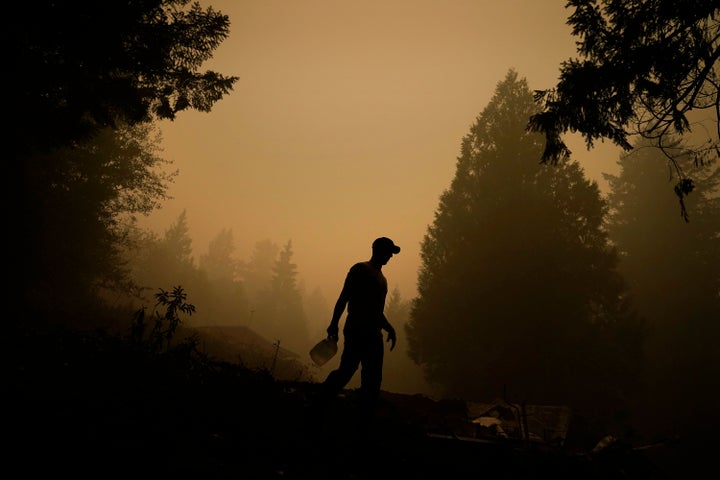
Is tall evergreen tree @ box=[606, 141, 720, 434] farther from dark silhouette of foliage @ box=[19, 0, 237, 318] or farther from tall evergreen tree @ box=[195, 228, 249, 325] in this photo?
tall evergreen tree @ box=[195, 228, 249, 325]

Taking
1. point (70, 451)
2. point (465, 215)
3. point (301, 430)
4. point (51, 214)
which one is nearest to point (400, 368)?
point (465, 215)

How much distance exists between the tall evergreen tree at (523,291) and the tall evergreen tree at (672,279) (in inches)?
206

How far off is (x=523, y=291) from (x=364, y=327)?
487 inches

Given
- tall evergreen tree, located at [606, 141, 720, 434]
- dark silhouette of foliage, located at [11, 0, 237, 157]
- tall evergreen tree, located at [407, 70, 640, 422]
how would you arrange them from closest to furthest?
dark silhouette of foliage, located at [11, 0, 237, 157], tall evergreen tree, located at [407, 70, 640, 422], tall evergreen tree, located at [606, 141, 720, 434]

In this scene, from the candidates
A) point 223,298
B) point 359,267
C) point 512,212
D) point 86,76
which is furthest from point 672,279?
point 223,298

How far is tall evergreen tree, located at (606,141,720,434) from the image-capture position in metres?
18.1

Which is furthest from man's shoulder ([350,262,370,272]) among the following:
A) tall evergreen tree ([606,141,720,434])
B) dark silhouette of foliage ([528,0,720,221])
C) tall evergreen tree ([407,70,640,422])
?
tall evergreen tree ([606,141,720,434])

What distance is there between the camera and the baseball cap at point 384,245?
4527 mm

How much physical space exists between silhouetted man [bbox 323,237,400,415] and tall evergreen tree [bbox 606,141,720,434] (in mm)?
18436

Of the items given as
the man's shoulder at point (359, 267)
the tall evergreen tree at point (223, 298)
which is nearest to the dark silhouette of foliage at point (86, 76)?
the man's shoulder at point (359, 267)

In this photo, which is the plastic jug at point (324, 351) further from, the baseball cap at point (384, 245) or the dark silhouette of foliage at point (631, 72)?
the dark silhouette of foliage at point (631, 72)

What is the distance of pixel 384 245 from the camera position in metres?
4.55

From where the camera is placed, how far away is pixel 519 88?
19797 millimetres

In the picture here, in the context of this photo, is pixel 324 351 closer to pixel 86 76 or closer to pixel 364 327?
pixel 364 327
